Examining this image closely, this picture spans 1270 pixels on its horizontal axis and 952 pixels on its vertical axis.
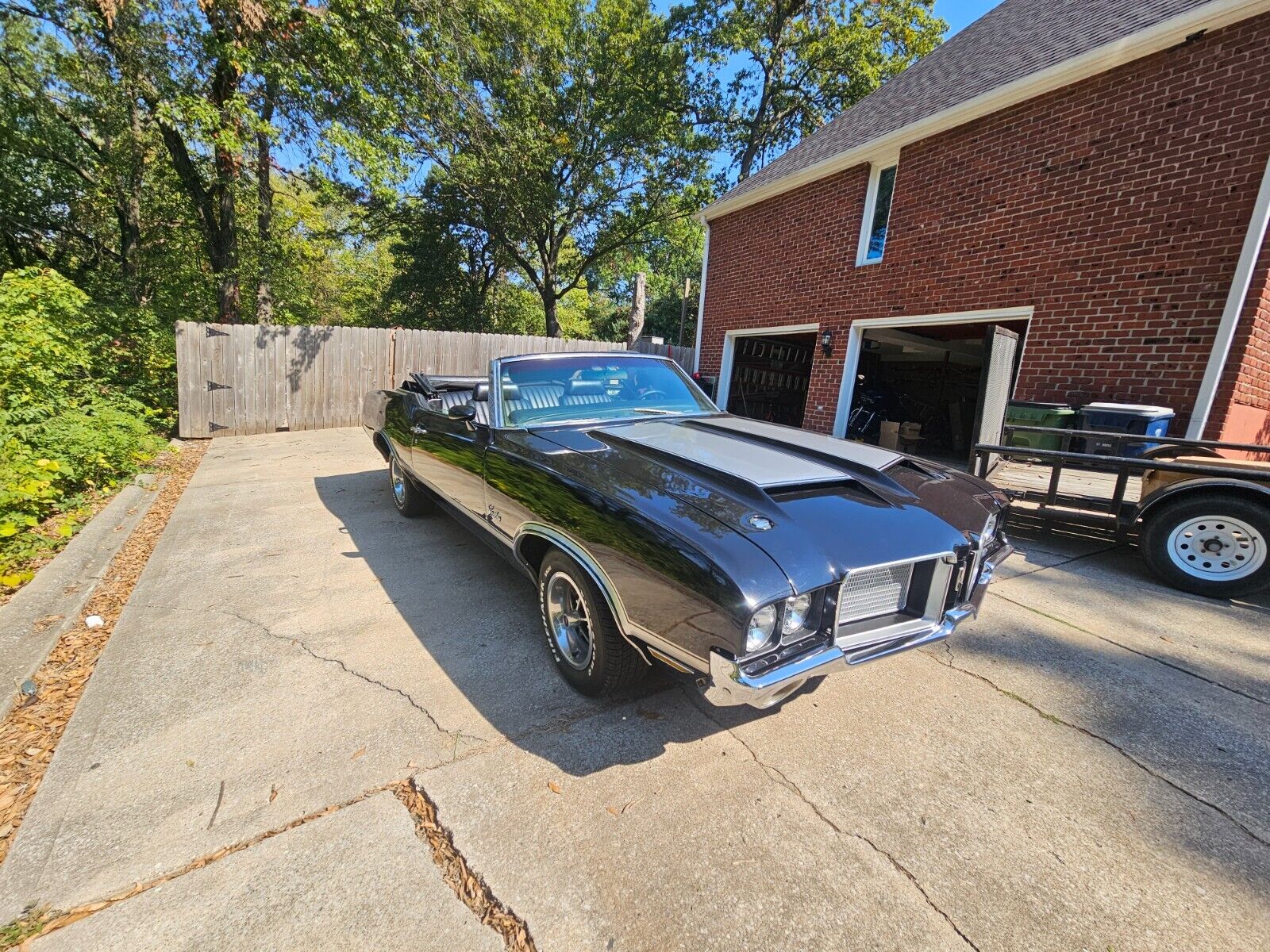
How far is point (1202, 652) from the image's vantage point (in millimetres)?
2816

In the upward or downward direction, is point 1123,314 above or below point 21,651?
above

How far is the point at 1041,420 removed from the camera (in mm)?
5996

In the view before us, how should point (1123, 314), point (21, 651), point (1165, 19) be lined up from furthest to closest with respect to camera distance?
point (1123, 314) < point (1165, 19) < point (21, 651)

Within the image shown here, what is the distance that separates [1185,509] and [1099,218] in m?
4.21

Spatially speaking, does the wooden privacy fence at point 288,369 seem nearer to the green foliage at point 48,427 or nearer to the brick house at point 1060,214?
the green foliage at point 48,427

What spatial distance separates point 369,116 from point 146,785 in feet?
37.3

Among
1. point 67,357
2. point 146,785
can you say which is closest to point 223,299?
point 67,357

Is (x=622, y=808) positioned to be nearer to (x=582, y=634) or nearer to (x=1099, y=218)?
(x=582, y=634)

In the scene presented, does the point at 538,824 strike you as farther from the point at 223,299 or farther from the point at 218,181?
the point at 218,181

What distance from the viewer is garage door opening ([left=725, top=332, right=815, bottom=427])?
11258 mm

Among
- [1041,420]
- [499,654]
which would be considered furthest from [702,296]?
[499,654]

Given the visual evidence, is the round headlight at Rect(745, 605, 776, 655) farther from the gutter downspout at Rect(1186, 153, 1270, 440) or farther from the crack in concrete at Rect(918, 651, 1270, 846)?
the gutter downspout at Rect(1186, 153, 1270, 440)

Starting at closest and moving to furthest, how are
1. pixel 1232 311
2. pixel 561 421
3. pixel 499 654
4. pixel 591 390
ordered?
pixel 499 654 → pixel 561 421 → pixel 591 390 → pixel 1232 311

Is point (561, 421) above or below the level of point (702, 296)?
below
